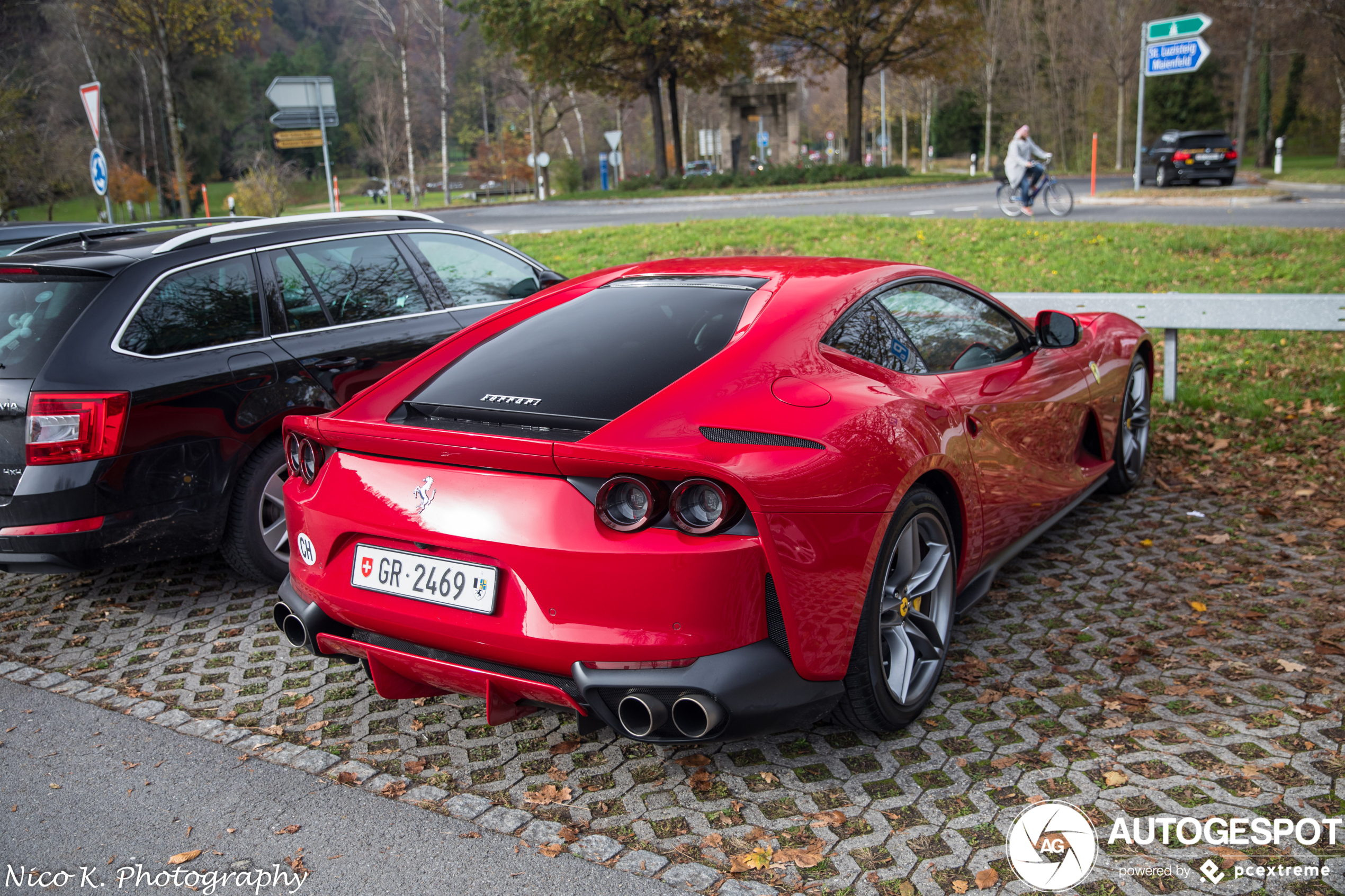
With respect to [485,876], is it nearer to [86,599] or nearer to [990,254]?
[86,599]

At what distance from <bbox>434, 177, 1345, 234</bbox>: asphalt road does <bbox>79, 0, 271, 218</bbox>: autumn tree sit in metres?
7.57

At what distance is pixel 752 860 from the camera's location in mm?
2666

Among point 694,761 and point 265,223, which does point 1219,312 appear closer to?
point 694,761

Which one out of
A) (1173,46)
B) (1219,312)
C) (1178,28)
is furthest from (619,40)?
(1219,312)

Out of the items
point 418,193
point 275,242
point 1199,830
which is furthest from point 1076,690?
point 418,193

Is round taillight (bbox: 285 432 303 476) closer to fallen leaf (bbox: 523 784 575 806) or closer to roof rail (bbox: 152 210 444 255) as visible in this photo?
fallen leaf (bbox: 523 784 575 806)

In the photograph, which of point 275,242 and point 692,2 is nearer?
point 275,242

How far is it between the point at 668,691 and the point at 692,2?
127 ft

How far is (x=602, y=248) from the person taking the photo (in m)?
15.8

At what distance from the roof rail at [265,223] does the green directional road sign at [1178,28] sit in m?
20.4

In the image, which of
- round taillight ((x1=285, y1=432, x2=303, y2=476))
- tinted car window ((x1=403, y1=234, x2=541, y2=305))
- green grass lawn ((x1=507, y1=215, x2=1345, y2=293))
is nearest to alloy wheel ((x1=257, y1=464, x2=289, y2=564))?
round taillight ((x1=285, y1=432, x2=303, y2=476))

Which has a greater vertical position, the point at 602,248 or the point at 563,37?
the point at 563,37

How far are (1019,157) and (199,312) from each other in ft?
53.2

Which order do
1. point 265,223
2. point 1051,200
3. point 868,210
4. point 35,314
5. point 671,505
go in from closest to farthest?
1. point 671,505
2. point 35,314
3. point 265,223
4. point 1051,200
5. point 868,210
